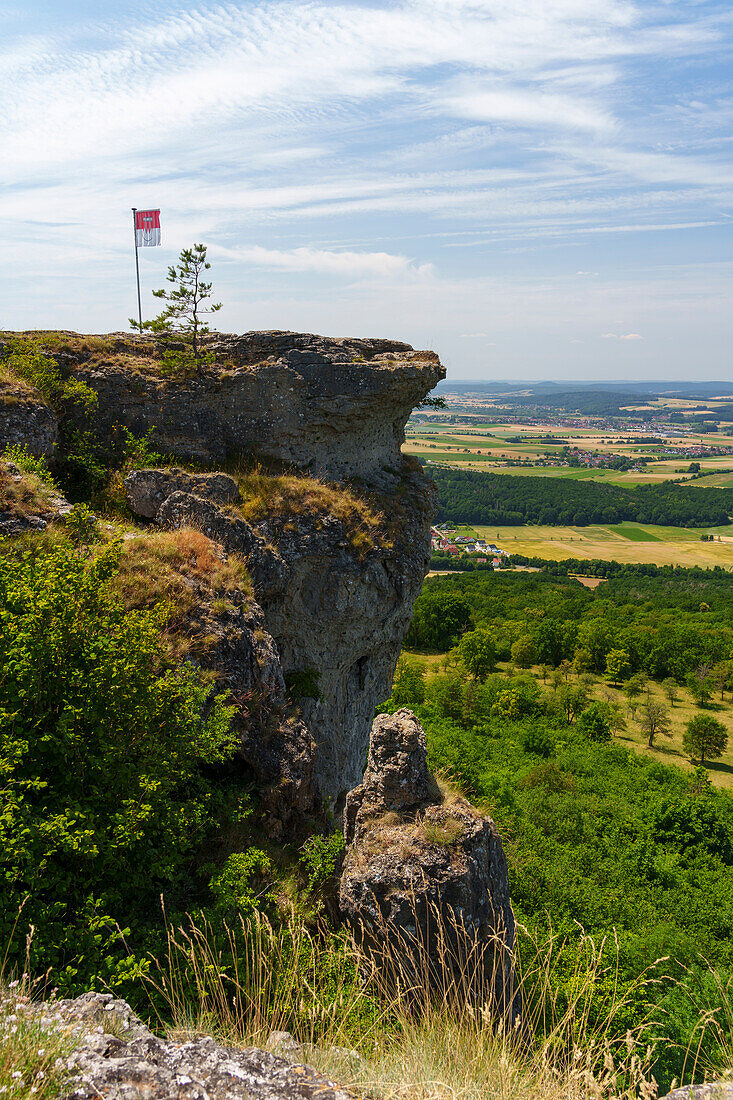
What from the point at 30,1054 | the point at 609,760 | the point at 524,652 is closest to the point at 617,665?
the point at 524,652

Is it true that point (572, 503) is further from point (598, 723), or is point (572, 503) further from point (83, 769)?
point (83, 769)

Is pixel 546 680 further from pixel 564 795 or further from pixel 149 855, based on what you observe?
pixel 149 855

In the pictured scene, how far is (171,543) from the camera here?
11664mm

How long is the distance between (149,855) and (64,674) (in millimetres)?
2337

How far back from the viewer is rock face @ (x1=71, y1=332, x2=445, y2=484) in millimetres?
16844

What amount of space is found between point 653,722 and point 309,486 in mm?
43161

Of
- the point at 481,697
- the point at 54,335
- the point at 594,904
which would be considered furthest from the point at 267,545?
the point at 481,697

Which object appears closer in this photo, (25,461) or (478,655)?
(25,461)

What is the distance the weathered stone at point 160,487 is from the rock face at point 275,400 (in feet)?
8.46

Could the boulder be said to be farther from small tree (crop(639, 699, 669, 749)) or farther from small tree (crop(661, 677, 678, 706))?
small tree (crop(661, 677, 678, 706))

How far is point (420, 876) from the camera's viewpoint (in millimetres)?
8234

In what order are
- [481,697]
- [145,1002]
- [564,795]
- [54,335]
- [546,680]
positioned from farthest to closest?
[546,680], [481,697], [564,795], [54,335], [145,1002]

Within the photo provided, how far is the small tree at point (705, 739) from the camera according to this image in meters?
44.5

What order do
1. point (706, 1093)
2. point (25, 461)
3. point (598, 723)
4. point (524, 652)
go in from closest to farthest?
Answer: point (706, 1093) < point (25, 461) < point (598, 723) < point (524, 652)
